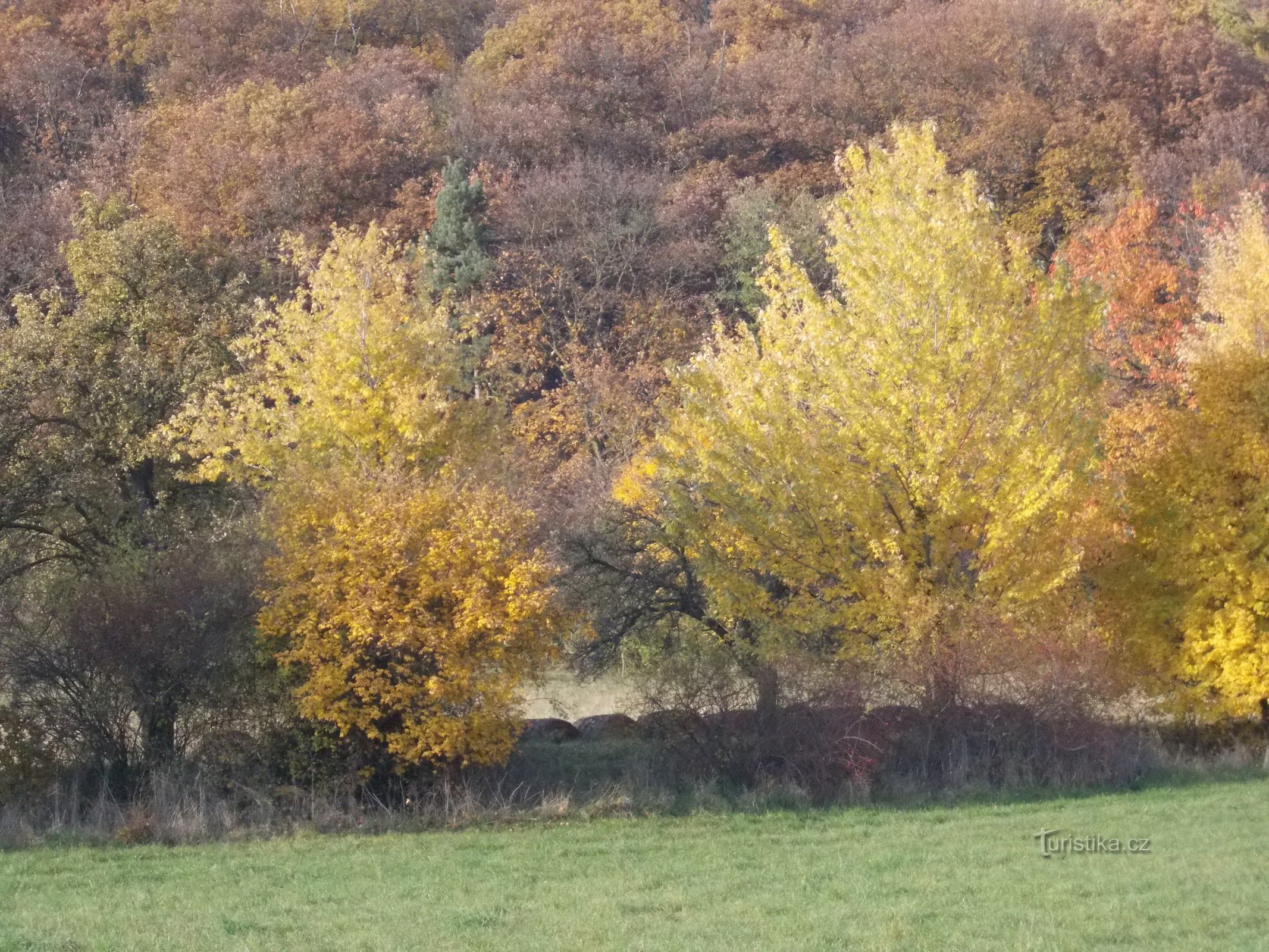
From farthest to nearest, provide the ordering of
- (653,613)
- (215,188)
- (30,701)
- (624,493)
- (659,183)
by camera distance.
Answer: (659,183) < (215,188) < (624,493) < (653,613) < (30,701)

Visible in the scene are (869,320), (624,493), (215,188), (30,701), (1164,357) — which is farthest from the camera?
(215,188)

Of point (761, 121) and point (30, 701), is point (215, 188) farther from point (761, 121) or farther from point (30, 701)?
point (30, 701)

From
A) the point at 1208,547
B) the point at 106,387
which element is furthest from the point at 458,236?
the point at 1208,547

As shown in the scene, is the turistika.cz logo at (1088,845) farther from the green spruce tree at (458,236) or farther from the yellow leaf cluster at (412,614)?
the green spruce tree at (458,236)

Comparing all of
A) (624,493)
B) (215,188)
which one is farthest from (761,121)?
(624,493)

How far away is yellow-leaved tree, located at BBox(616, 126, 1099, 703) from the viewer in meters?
16.5

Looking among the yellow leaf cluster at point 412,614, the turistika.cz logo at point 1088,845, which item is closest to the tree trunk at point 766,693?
the yellow leaf cluster at point 412,614

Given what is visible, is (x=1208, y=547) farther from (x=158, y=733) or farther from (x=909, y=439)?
(x=158, y=733)

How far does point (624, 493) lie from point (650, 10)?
147 feet

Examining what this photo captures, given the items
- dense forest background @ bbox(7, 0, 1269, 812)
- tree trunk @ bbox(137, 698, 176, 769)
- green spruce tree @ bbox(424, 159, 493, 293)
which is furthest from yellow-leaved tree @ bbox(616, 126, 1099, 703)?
green spruce tree @ bbox(424, 159, 493, 293)

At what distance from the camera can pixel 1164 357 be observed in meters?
34.5

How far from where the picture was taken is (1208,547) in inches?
734

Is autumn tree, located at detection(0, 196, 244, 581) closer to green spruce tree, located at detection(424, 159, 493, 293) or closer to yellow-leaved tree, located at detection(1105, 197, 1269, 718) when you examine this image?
yellow-leaved tree, located at detection(1105, 197, 1269, 718)

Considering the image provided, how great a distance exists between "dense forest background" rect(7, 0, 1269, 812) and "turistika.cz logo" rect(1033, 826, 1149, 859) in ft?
13.8
